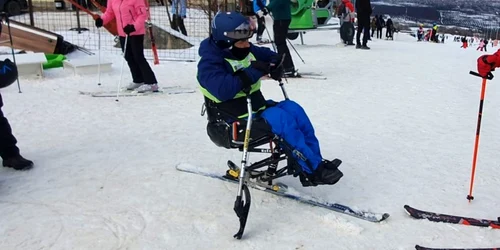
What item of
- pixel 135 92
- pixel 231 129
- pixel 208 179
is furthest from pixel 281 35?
pixel 231 129

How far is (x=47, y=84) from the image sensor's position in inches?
276

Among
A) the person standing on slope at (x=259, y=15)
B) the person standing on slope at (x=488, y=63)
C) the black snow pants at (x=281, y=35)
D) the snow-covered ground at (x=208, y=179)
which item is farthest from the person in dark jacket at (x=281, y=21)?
the person standing on slope at (x=488, y=63)

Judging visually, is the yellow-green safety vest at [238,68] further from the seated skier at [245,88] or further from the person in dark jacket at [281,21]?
the person in dark jacket at [281,21]

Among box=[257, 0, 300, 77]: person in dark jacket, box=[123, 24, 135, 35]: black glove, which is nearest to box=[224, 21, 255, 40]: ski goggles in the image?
box=[123, 24, 135, 35]: black glove

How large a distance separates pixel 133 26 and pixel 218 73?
3663mm

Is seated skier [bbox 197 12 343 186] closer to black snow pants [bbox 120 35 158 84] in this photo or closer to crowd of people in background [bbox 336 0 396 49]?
black snow pants [bbox 120 35 158 84]

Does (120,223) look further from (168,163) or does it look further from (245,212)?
(168,163)

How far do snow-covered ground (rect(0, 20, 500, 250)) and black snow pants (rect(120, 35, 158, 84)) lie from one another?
40cm

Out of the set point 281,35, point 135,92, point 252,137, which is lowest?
point 135,92

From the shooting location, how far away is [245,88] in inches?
113

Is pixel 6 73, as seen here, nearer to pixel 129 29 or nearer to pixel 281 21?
pixel 129 29

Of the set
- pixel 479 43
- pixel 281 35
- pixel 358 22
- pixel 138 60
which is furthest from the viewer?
pixel 479 43

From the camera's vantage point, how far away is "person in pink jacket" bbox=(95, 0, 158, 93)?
6273 mm

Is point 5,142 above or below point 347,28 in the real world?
below
